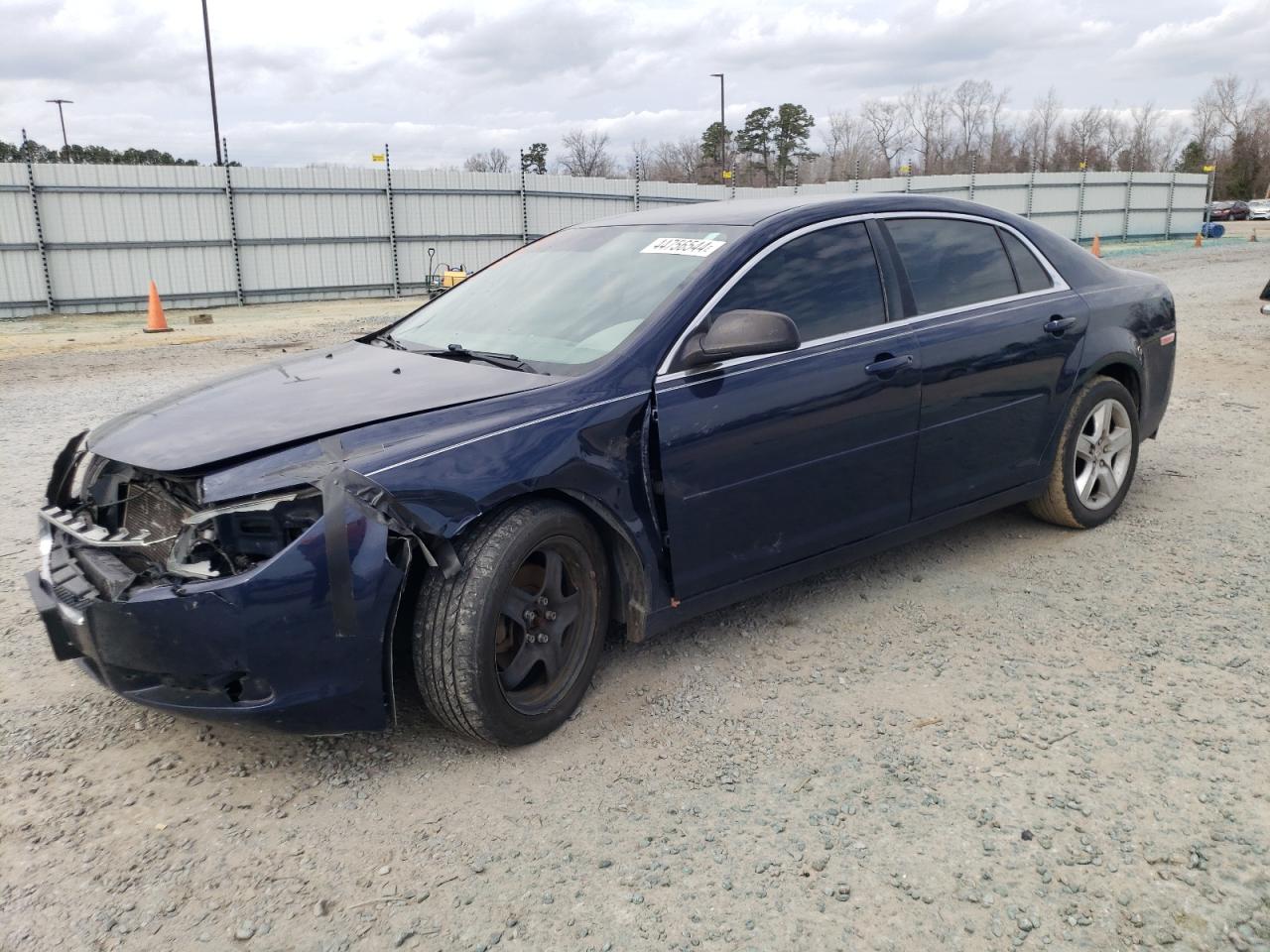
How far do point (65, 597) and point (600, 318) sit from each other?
1.89 metres

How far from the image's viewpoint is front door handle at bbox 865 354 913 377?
376 cm

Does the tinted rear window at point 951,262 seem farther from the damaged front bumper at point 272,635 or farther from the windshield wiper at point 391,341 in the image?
the damaged front bumper at point 272,635

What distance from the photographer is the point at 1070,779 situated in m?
2.84

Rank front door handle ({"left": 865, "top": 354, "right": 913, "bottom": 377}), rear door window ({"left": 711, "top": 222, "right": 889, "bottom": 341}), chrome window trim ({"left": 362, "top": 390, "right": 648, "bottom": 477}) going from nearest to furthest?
chrome window trim ({"left": 362, "top": 390, "right": 648, "bottom": 477}) < rear door window ({"left": 711, "top": 222, "right": 889, "bottom": 341}) < front door handle ({"left": 865, "top": 354, "right": 913, "bottom": 377})

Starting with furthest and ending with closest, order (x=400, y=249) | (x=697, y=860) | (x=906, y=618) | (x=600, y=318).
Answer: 1. (x=400, y=249)
2. (x=906, y=618)
3. (x=600, y=318)
4. (x=697, y=860)

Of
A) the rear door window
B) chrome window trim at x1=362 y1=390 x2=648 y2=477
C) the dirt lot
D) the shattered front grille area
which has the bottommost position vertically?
the dirt lot

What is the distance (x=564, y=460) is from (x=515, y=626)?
1.74 ft

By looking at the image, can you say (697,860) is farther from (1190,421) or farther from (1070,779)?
(1190,421)

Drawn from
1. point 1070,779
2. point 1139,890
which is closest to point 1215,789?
point 1070,779

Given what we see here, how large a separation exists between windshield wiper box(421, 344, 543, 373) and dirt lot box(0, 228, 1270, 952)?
1.15 meters

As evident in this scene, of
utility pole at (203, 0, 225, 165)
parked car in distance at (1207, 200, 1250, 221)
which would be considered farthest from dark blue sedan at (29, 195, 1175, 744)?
parked car in distance at (1207, 200, 1250, 221)

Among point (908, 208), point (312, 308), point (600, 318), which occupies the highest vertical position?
point (908, 208)

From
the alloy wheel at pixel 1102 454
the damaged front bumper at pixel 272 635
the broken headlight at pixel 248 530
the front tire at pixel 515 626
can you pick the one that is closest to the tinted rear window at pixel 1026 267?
the alloy wheel at pixel 1102 454

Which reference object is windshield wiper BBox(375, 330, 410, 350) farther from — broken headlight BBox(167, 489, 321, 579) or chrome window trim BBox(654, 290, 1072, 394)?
broken headlight BBox(167, 489, 321, 579)
